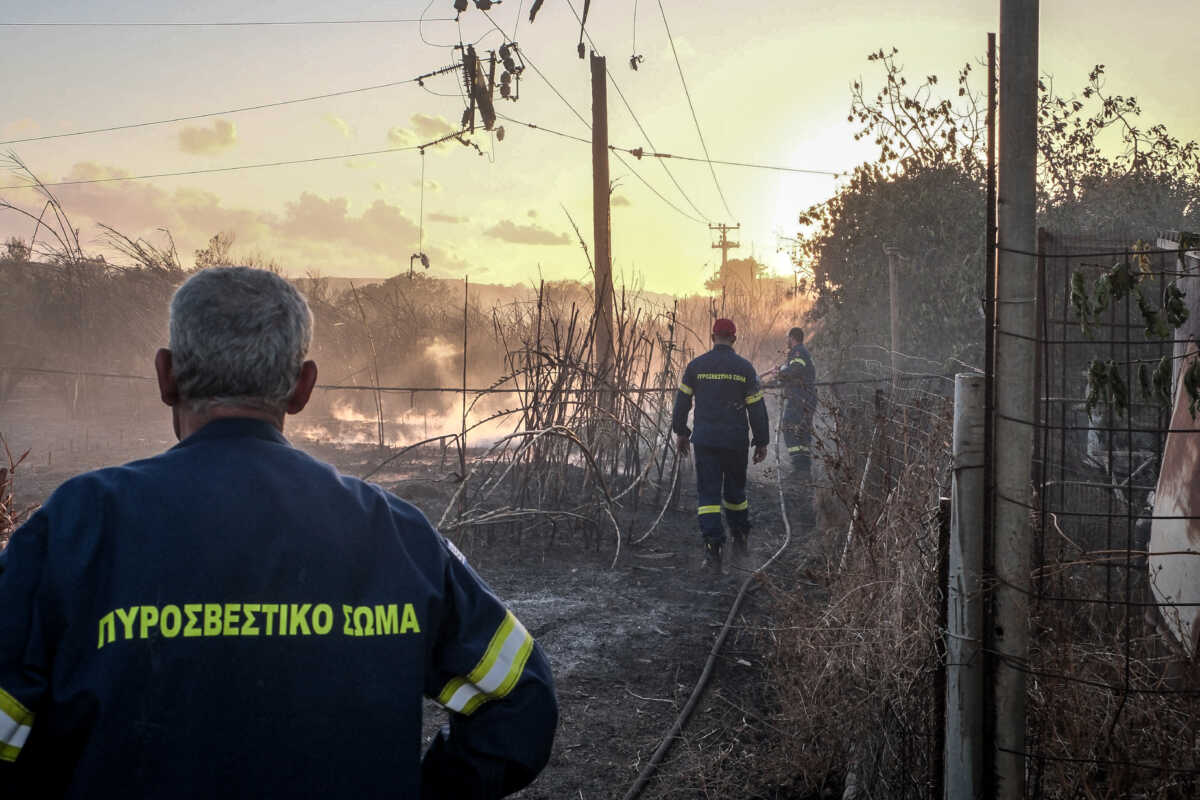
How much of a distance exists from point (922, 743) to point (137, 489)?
283 centimetres

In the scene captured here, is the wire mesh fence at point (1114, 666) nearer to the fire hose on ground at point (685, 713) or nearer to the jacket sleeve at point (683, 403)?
the fire hose on ground at point (685, 713)

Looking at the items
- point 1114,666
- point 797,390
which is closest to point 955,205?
point 797,390

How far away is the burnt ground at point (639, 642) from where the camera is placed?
4.32 m

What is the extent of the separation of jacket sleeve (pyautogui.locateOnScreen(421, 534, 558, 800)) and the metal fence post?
156 cm

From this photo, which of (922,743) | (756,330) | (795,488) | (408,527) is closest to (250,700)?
(408,527)

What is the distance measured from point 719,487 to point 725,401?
74cm

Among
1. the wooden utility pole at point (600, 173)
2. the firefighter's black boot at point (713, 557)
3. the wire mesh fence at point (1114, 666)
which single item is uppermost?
the wooden utility pole at point (600, 173)

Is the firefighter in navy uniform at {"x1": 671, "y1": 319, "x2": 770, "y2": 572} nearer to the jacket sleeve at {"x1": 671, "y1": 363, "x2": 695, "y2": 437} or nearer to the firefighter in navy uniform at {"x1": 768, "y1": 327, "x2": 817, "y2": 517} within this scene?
the jacket sleeve at {"x1": 671, "y1": 363, "x2": 695, "y2": 437}

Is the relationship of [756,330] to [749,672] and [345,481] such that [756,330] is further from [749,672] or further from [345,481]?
[345,481]

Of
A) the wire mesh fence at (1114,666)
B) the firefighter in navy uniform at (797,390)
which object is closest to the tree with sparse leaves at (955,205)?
the firefighter in navy uniform at (797,390)

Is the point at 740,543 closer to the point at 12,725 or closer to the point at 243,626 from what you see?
the point at 243,626

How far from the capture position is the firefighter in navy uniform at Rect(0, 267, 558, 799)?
134 cm

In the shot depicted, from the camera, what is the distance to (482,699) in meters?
1.58

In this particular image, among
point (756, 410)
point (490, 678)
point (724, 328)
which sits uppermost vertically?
point (724, 328)
